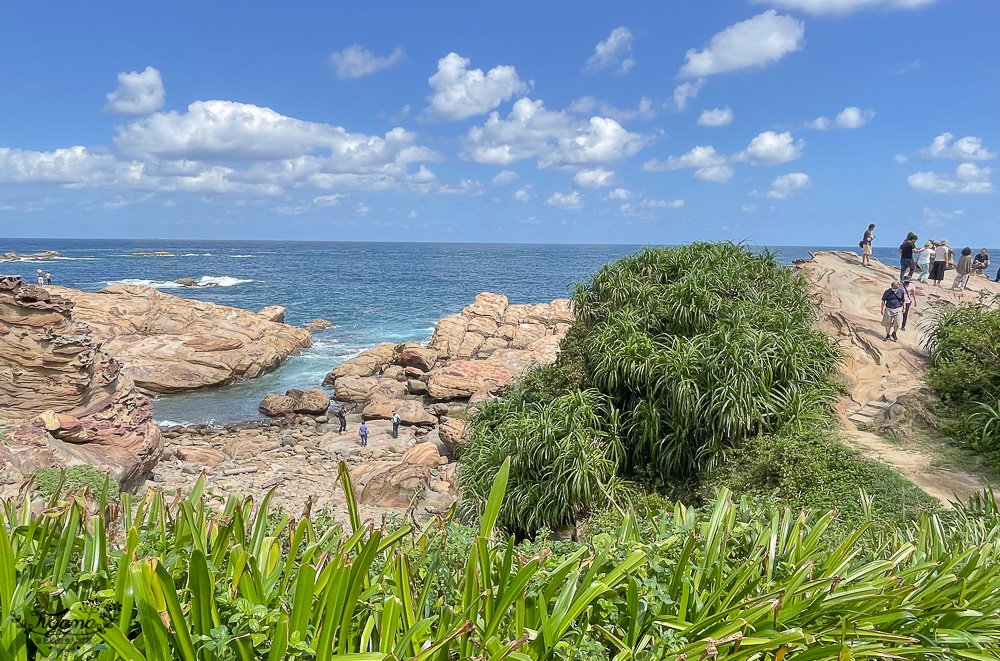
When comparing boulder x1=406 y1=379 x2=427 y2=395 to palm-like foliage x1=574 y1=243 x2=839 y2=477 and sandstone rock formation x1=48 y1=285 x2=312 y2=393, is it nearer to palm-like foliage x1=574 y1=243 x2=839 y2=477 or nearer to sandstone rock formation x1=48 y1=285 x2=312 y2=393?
sandstone rock formation x1=48 y1=285 x2=312 y2=393

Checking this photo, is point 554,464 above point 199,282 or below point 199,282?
above

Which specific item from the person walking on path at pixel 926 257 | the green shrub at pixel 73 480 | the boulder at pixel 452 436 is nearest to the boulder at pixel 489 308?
the boulder at pixel 452 436

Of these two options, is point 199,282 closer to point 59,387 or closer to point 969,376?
point 59,387

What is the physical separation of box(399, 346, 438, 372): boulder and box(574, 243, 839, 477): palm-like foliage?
17147mm

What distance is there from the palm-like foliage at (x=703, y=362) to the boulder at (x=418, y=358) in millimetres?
17147

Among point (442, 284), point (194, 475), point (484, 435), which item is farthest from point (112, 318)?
point (442, 284)

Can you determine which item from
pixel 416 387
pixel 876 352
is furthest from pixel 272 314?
pixel 876 352

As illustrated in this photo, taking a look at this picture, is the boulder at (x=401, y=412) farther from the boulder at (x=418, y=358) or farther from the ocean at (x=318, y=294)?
the boulder at (x=418, y=358)

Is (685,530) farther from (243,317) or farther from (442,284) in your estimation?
(442,284)

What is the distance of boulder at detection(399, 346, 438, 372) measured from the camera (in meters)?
27.7

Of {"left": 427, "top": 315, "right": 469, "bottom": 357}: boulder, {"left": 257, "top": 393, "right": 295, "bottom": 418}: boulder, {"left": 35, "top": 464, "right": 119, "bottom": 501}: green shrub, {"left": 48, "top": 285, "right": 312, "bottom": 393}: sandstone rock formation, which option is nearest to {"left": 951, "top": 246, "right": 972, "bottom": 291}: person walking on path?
{"left": 35, "top": 464, "right": 119, "bottom": 501}: green shrub

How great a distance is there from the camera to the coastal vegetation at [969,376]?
26.3ft

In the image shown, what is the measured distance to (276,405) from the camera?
2277cm

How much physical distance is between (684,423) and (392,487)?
765 cm
